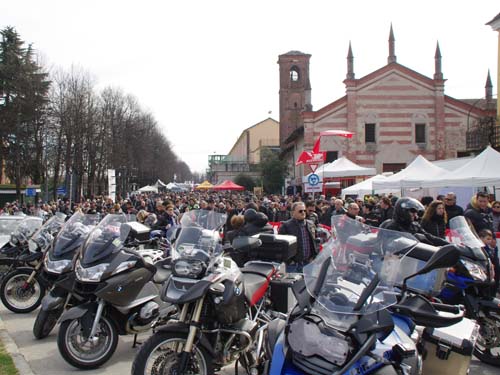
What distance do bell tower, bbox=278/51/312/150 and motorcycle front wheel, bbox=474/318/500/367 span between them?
52580 mm

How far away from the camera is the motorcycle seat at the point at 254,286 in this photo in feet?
16.6

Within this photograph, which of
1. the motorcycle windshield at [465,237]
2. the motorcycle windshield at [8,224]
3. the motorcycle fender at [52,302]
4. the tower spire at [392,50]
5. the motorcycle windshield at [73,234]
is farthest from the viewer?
the tower spire at [392,50]

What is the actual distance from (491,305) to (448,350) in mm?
1948

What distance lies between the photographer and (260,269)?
18.5 feet

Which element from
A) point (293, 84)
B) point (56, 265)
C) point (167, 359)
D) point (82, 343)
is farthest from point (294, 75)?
point (167, 359)

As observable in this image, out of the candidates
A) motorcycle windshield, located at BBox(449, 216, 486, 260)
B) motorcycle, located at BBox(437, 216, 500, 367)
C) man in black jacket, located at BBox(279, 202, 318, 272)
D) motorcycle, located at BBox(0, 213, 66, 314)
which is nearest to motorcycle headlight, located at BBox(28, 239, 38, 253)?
motorcycle, located at BBox(0, 213, 66, 314)

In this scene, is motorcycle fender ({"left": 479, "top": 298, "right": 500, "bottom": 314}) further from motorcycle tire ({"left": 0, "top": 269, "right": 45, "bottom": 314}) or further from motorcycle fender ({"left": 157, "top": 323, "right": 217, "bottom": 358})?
motorcycle tire ({"left": 0, "top": 269, "right": 45, "bottom": 314})

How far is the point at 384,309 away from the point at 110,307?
137 inches

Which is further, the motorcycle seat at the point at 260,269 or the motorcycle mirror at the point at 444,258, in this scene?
the motorcycle seat at the point at 260,269

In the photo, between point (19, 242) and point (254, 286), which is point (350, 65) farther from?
point (254, 286)

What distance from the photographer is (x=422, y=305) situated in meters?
3.66

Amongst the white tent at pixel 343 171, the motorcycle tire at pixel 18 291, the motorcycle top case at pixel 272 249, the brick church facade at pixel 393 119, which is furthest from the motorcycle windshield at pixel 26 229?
the brick church facade at pixel 393 119

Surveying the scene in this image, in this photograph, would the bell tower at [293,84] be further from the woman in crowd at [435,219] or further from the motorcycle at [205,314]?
the motorcycle at [205,314]

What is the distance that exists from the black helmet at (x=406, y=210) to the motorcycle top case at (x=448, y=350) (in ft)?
8.19
